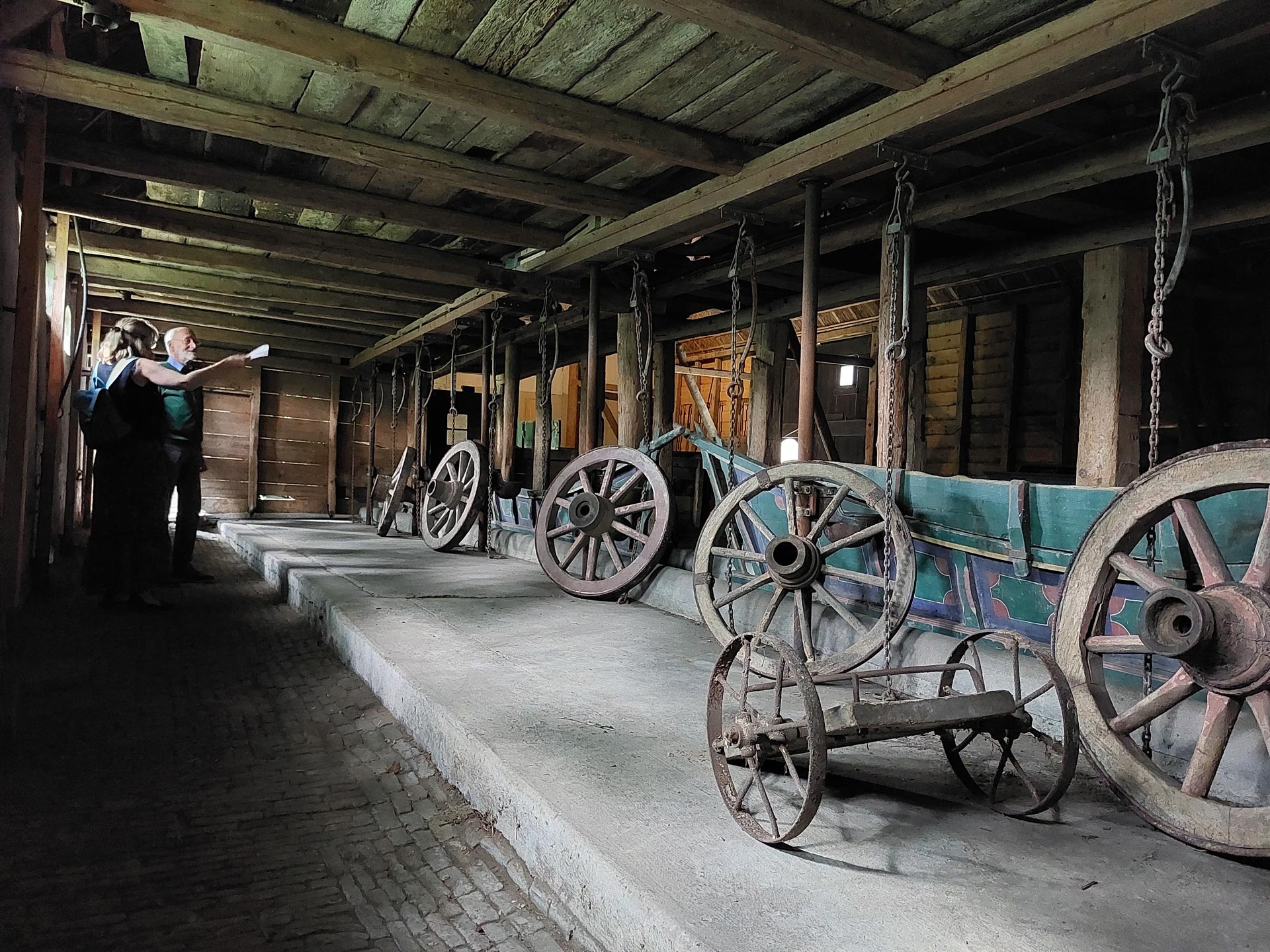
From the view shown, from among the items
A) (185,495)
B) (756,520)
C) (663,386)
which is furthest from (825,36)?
(663,386)

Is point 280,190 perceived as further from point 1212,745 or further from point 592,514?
point 1212,745

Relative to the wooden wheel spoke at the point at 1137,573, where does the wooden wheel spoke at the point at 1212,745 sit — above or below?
below

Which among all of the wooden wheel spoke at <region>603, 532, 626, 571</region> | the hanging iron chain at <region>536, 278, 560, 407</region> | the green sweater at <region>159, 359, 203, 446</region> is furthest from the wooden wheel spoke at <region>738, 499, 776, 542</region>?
the green sweater at <region>159, 359, 203, 446</region>

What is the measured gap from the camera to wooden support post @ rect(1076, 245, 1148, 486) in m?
4.68

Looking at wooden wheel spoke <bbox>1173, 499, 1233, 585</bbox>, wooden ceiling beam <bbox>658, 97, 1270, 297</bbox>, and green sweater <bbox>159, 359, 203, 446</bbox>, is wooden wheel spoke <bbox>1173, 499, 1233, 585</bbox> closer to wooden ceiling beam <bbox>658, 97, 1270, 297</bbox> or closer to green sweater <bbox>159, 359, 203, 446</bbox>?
wooden ceiling beam <bbox>658, 97, 1270, 297</bbox>

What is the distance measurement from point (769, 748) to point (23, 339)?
12.9 feet

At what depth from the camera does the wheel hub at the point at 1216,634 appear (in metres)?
1.99

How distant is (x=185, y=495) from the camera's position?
19.6ft

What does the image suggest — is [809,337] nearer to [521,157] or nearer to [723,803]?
[521,157]

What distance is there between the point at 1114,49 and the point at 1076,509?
1638mm

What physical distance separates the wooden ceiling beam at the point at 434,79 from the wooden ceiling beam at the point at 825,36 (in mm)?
1073

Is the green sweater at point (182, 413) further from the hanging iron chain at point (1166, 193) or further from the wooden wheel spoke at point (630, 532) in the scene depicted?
the hanging iron chain at point (1166, 193)

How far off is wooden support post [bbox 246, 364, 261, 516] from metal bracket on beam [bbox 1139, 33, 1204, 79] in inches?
496

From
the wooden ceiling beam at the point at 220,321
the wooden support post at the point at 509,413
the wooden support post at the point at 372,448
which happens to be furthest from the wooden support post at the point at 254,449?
the wooden support post at the point at 509,413
